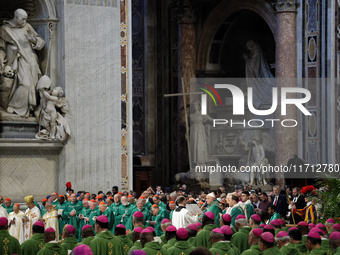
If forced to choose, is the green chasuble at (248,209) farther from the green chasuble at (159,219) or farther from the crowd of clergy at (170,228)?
the green chasuble at (159,219)

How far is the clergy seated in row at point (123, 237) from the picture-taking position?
11.8 m

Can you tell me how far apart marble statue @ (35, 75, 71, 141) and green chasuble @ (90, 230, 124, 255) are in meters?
9.00

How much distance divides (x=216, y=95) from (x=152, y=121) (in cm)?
276

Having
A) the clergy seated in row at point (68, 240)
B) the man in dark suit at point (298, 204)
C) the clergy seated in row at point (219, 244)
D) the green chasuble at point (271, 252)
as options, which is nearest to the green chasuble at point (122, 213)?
the man in dark suit at point (298, 204)

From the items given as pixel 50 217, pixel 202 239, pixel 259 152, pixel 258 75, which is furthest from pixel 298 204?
pixel 258 75

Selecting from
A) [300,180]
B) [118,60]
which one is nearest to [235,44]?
[300,180]

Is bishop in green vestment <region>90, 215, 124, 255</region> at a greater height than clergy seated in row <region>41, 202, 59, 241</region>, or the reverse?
bishop in green vestment <region>90, 215, 124, 255</region>

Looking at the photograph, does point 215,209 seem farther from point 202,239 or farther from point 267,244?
point 267,244

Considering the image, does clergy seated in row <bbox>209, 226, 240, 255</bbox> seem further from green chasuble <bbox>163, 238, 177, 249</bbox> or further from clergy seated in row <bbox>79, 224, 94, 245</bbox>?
clergy seated in row <bbox>79, 224, 94, 245</bbox>

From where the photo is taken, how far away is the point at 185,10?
2755 cm

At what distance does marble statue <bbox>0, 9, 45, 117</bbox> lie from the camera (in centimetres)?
1989

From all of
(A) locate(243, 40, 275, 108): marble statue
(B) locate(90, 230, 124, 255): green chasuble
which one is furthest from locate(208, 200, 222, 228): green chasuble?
(A) locate(243, 40, 275, 108): marble statue

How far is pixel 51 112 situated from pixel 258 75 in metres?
9.68

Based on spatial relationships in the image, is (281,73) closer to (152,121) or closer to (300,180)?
(300,180)
